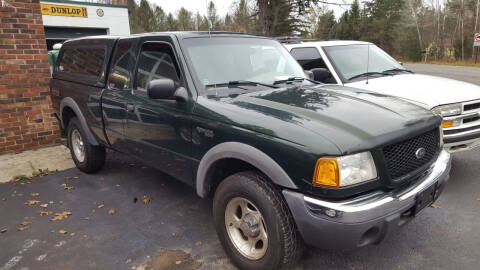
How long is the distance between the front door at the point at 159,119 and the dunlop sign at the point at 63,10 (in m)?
15.9

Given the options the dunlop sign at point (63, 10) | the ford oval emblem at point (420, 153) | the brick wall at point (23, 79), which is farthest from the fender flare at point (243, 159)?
the dunlop sign at point (63, 10)

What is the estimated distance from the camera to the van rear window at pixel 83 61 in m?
4.66

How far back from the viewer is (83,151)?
17.5ft

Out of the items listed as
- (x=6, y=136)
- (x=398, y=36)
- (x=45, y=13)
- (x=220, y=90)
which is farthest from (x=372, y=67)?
(x=398, y=36)

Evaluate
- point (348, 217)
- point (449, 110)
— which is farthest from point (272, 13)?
point (348, 217)

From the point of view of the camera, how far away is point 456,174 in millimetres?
4914

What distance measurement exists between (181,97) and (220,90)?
35 cm

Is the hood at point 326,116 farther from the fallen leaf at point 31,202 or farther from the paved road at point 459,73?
the paved road at point 459,73

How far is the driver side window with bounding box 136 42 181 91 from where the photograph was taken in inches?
140

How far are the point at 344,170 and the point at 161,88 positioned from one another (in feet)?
5.41

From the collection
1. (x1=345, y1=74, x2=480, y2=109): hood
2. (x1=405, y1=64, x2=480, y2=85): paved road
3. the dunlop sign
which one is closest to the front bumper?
(x1=345, y1=74, x2=480, y2=109): hood

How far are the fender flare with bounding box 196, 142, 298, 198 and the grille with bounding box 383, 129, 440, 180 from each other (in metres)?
0.70

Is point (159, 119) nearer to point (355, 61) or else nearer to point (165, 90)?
point (165, 90)

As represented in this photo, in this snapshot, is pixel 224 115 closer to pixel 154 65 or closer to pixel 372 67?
pixel 154 65
